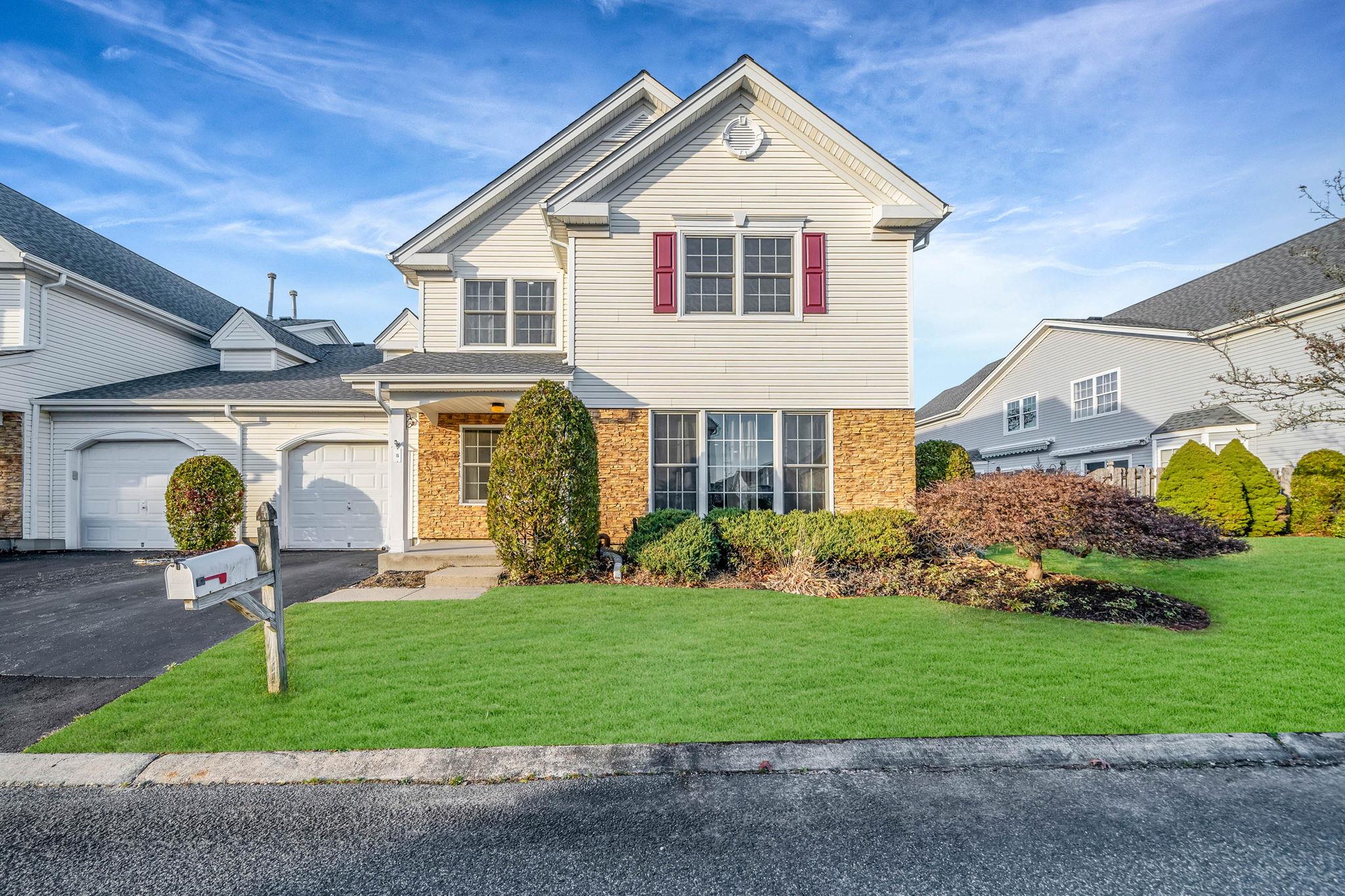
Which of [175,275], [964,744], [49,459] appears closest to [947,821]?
[964,744]

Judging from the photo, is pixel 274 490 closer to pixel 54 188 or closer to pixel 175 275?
pixel 175 275

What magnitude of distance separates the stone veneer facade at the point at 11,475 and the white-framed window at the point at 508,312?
979 centimetres

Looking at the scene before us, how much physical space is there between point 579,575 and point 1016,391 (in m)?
23.7

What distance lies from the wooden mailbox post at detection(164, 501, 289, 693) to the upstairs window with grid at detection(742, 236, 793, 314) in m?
8.57

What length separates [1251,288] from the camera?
1803cm

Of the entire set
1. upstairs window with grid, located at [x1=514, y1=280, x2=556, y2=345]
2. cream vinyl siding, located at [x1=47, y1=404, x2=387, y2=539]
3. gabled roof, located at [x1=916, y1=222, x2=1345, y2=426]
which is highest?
gabled roof, located at [x1=916, y1=222, x2=1345, y2=426]

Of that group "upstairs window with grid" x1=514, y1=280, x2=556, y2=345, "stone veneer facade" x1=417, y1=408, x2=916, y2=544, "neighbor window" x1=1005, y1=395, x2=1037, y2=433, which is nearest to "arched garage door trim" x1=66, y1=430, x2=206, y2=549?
"upstairs window with grid" x1=514, y1=280, x2=556, y2=345

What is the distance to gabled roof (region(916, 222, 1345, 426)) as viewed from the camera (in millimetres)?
15602

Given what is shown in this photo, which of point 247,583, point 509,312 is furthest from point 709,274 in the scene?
point 247,583

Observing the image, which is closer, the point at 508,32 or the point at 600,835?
the point at 600,835

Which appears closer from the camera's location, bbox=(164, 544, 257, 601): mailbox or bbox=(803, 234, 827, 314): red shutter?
bbox=(164, 544, 257, 601): mailbox

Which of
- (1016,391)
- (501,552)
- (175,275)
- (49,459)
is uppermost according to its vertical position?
(175,275)

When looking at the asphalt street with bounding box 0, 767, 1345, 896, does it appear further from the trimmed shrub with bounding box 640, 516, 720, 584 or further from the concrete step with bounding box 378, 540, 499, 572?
the concrete step with bounding box 378, 540, 499, 572

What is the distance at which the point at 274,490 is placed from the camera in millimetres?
13477
